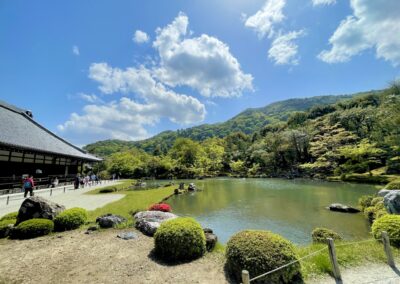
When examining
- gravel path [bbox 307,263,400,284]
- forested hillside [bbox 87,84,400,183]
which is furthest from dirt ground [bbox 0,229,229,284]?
forested hillside [bbox 87,84,400,183]

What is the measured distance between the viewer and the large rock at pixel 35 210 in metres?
8.41

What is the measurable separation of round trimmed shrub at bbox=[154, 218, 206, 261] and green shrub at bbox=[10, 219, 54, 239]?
4.75 metres

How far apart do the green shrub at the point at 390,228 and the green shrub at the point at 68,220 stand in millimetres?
10388

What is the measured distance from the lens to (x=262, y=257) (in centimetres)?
455

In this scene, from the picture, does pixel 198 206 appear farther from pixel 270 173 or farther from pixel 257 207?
pixel 270 173

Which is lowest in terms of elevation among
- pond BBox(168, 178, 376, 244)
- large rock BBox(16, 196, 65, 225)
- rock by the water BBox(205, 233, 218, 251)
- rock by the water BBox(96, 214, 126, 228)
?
pond BBox(168, 178, 376, 244)

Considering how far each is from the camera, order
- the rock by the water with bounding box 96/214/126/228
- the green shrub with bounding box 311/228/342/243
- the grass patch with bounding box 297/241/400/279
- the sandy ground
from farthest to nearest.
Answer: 1. the rock by the water with bounding box 96/214/126/228
2. the green shrub with bounding box 311/228/342/243
3. the grass patch with bounding box 297/241/400/279
4. the sandy ground

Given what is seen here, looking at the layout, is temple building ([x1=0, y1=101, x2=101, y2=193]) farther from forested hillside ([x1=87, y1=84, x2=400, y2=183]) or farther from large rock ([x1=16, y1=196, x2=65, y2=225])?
forested hillside ([x1=87, y1=84, x2=400, y2=183])

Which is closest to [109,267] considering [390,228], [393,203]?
[390,228]

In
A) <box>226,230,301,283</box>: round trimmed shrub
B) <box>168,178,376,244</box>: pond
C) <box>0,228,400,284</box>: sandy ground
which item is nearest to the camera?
<box>226,230,301,283</box>: round trimmed shrub

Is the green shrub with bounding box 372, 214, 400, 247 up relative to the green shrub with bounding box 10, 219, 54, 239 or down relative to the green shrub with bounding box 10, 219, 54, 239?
down

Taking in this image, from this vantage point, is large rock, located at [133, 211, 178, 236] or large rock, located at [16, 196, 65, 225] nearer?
large rock, located at [133, 211, 178, 236]

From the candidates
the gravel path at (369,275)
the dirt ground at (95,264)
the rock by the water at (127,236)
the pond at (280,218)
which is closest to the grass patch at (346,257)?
the gravel path at (369,275)

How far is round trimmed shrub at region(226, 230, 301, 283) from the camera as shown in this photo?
4.48 meters
